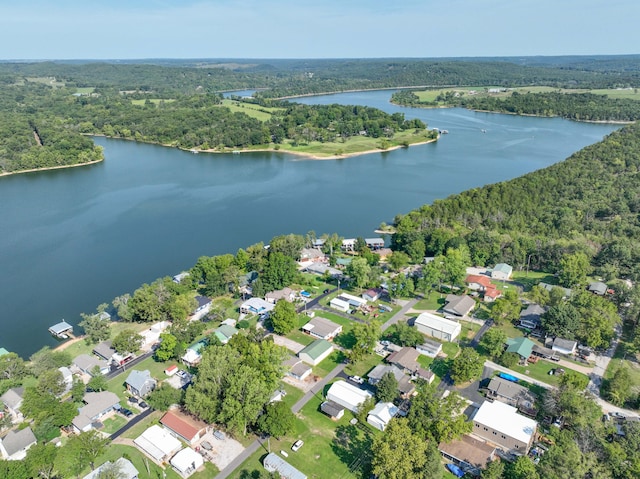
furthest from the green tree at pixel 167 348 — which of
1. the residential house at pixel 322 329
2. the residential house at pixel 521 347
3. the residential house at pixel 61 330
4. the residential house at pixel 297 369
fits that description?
the residential house at pixel 521 347

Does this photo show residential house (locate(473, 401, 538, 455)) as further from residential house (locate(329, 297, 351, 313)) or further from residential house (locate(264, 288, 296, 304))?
residential house (locate(264, 288, 296, 304))

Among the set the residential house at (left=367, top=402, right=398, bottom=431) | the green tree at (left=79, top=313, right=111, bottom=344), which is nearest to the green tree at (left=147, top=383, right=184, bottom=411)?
the green tree at (left=79, top=313, right=111, bottom=344)

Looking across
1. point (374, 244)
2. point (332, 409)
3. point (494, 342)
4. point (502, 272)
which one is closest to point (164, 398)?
point (332, 409)

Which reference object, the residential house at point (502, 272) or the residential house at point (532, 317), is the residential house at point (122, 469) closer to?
the residential house at point (532, 317)

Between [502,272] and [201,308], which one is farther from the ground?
[502,272]

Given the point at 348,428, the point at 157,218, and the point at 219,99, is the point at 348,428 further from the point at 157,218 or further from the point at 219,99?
the point at 219,99

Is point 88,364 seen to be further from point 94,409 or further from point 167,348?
point 94,409
